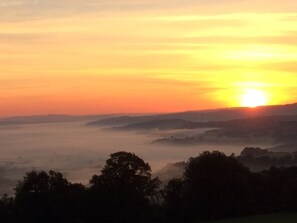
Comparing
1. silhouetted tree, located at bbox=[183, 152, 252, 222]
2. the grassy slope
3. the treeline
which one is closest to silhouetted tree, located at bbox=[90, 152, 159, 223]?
the treeline

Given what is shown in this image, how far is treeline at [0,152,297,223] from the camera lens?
49281 millimetres

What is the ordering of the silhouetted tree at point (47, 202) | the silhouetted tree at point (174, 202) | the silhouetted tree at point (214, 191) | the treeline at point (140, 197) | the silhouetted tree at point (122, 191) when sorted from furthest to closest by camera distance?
the silhouetted tree at point (174, 202) → the silhouetted tree at point (214, 191) → the silhouetted tree at point (47, 202) → the treeline at point (140, 197) → the silhouetted tree at point (122, 191)

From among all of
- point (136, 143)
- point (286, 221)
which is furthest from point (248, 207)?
point (136, 143)

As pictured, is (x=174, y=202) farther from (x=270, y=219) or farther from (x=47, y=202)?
(x=270, y=219)

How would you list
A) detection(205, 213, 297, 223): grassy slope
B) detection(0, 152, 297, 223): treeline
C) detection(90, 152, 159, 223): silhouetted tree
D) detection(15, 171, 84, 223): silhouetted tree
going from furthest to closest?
detection(15, 171, 84, 223): silhouetted tree
detection(0, 152, 297, 223): treeline
detection(90, 152, 159, 223): silhouetted tree
detection(205, 213, 297, 223): grassy slope

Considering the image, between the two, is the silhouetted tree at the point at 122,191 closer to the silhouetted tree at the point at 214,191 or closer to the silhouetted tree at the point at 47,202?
the silhouetted tree at the point at 47,202

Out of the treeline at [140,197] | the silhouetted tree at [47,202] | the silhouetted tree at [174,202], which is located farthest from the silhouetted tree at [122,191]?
the silhouetted tree at [174,202]

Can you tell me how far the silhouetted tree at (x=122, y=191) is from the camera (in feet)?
160

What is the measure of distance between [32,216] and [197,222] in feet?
42.6

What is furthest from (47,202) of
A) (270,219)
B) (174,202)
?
(270,219)

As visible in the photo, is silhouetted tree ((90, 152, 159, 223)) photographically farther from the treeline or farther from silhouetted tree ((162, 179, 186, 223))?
silhouetted tree ((162, 179, 186, 223))

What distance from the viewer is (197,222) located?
159 feet

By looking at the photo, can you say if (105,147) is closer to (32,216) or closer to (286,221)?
(32,216)

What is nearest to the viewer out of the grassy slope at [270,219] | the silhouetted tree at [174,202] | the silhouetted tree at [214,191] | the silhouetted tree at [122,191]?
the grassy slope at [270,219]
